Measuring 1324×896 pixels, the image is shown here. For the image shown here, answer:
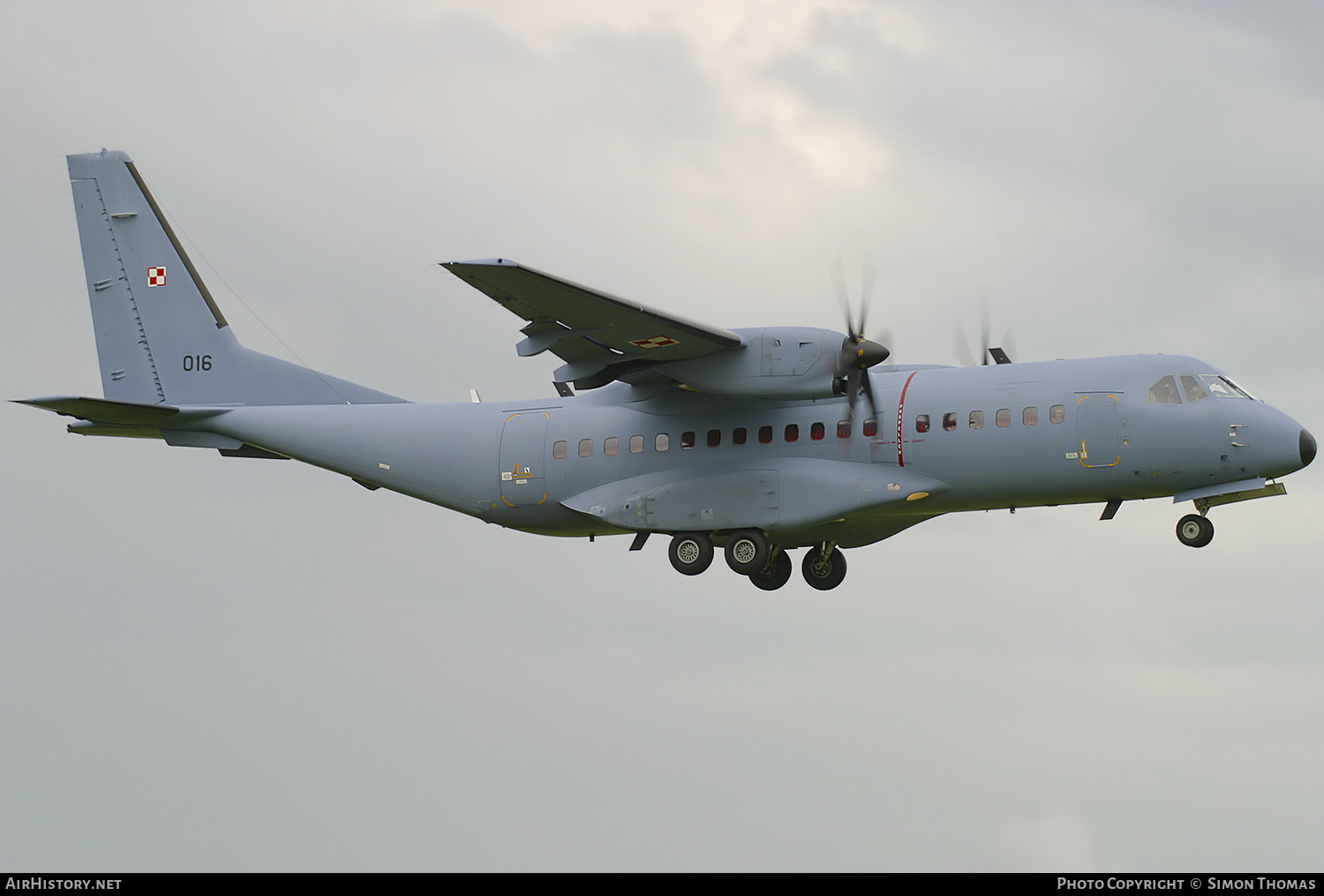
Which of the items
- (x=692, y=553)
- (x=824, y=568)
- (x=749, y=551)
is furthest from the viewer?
(x=824, y=568)

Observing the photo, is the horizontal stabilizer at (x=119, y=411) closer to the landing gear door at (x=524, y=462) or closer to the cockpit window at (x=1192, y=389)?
the landing gear door at (x=524, y=462)

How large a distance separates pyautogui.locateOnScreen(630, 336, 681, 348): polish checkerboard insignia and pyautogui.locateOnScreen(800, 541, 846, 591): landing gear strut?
5.10 m

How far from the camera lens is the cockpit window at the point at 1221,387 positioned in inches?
821

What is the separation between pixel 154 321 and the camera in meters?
27.0

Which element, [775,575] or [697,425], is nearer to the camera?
[697,425]

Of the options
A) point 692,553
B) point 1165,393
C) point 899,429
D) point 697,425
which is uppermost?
point 1165,393

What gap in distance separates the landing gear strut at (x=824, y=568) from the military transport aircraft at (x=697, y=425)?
33 mm

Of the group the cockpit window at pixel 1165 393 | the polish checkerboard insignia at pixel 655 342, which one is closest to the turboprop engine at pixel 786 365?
the polish checkerboard insignia at pixel 655 342

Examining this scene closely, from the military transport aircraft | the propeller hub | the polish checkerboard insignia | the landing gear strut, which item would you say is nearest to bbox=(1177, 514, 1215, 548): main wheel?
the military transport aircraft

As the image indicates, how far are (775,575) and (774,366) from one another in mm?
4824

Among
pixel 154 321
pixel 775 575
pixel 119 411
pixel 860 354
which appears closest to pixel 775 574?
pixel 775 575

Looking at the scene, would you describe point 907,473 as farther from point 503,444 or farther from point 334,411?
point 334,411

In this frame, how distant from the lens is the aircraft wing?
20094mm

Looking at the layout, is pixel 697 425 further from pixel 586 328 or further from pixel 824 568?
pixel 824 568
